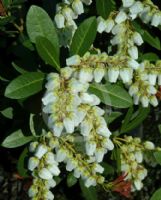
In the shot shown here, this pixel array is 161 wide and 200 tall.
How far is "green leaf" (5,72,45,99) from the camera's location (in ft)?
5.35

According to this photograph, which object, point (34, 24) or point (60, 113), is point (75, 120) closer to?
point (60, 113)

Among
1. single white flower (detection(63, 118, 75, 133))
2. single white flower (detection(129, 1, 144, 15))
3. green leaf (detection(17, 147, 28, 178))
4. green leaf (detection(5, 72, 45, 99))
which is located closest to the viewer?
single white flower (detection(63, 118, 75, 133))

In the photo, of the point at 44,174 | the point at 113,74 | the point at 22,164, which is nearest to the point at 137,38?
the point at 113,74

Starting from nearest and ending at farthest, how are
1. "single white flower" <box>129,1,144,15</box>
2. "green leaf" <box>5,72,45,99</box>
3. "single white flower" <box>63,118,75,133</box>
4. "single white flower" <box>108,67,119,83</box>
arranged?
"single white flower" <box>63,118,75,133</box> < "single white flower" <box>108,67,119,83</box> < "green leaf" <box>5,72,45,99</box> < "single white flower" <box>129,1,144,15</box>

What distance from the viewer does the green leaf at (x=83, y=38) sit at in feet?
5.39

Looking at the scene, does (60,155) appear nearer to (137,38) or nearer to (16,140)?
(16,140)

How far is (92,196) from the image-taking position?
229 cm

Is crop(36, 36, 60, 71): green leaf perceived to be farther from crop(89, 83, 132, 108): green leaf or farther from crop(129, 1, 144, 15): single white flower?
crop(129, 1, 144, 15): single white flower

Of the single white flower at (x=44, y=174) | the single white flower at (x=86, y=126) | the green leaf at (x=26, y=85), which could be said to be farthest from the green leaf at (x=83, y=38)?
the single white flower at (x=44, y=174)

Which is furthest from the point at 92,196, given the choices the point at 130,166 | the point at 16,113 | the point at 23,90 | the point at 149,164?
the point at 149,164

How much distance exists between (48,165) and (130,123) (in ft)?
1.80

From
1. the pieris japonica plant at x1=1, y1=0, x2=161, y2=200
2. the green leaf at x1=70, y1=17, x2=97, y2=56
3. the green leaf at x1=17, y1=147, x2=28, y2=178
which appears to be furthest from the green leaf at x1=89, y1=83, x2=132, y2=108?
the green leaf at x1=17, y1=147, x2=28, y2=178

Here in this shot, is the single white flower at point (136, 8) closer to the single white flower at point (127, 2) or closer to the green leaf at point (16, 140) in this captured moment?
the single white flower at point (127, 2)

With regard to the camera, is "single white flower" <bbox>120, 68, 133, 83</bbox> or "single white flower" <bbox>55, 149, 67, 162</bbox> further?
"single white flower" <bbox>55, 149, 67, 162</bbox>
